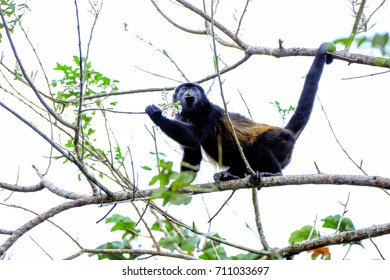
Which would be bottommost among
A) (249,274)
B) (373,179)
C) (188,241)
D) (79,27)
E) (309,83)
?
(188,241)

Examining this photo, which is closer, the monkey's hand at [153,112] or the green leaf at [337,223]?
the green leaf at [337,223]

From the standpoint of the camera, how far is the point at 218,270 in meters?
3.62

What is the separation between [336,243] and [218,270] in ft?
2.83

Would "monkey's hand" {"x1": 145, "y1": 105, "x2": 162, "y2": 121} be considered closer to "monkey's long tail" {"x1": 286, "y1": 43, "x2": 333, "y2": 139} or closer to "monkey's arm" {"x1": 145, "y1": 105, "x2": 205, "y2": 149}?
"monkey's arm" {"x1": 145, "y1": 105, "x2": 205, "y2": 149}

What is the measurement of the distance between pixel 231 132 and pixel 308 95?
36.3 inches

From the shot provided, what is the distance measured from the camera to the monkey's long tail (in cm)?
511

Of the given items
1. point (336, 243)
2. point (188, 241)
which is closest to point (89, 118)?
point (336, 243)

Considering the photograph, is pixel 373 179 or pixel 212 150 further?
pixel 212 150

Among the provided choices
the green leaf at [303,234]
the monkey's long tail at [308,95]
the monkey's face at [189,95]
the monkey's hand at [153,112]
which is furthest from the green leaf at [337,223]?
the monkey's face at [189,95]

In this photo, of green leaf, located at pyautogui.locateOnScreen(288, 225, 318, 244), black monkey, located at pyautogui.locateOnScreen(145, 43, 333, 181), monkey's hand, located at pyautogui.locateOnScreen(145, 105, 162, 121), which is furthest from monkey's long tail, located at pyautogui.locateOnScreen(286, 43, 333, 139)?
monkey's hand, located at pyautogui.locateOnScreen(145, 105, 162, 121)

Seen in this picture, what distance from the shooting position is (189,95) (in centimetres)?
577

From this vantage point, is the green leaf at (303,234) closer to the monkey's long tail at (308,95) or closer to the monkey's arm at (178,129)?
the monkey's long tail at (308,95)

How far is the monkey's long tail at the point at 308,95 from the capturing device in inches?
201

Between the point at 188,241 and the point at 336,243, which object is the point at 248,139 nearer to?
the point at 336,243
